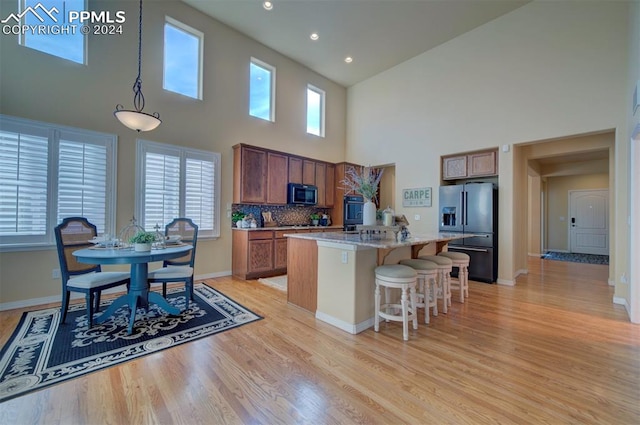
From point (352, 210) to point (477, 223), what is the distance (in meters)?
2.88

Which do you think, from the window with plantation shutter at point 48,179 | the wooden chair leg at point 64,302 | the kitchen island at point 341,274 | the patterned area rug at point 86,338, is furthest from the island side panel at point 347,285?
the window with plantation shutter at point 48,179

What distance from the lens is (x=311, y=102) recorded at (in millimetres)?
6984

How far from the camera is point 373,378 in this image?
1.96 metres

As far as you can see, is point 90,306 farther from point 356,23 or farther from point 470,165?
point 470,165

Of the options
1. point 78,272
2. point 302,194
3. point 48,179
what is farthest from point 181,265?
point 302,194

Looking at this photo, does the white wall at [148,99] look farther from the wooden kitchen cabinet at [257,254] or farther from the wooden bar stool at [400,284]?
the wooden bar stool at [400,284]

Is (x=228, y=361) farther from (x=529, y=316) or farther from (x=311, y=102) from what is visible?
(x=311, y=102)

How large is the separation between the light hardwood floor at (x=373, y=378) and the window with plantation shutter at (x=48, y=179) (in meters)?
1.10

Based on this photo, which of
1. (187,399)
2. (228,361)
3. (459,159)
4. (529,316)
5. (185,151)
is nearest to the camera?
(187,399)

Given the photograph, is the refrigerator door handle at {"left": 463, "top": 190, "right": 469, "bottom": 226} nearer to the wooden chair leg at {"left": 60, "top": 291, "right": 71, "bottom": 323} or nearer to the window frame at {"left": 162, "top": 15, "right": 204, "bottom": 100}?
the window frame at {"left": 162, "top": 15, "right": 204, "bottom": 100}

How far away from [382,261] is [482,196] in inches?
117

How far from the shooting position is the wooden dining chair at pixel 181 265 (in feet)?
10.3

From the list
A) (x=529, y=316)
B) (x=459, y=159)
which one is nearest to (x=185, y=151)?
(x=459, y=159)

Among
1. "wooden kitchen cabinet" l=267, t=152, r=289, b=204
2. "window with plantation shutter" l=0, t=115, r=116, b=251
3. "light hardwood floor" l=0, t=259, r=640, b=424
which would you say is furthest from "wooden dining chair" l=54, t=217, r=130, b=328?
"wooden kitchen cabinet" l=267, t=152, r=289, b=204
